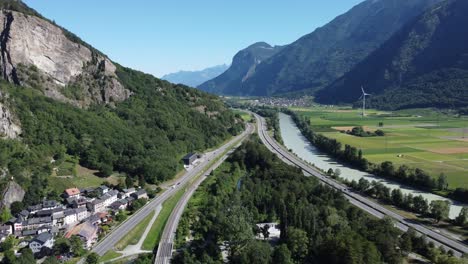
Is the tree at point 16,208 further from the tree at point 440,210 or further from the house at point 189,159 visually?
the tree at point 440,210

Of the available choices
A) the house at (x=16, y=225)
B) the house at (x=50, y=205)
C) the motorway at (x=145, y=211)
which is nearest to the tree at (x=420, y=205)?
the motorway at (x=145, y=211)

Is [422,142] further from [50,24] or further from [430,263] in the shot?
[50,24]

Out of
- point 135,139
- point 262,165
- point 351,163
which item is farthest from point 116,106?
point 351,163

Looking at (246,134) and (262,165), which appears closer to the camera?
(262,165)

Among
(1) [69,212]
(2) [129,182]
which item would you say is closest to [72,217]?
(1) [69,212]

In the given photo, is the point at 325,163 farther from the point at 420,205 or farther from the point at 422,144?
the point at 420,205

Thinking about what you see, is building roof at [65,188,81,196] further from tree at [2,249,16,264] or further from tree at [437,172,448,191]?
tree at [437,172,448,191]
